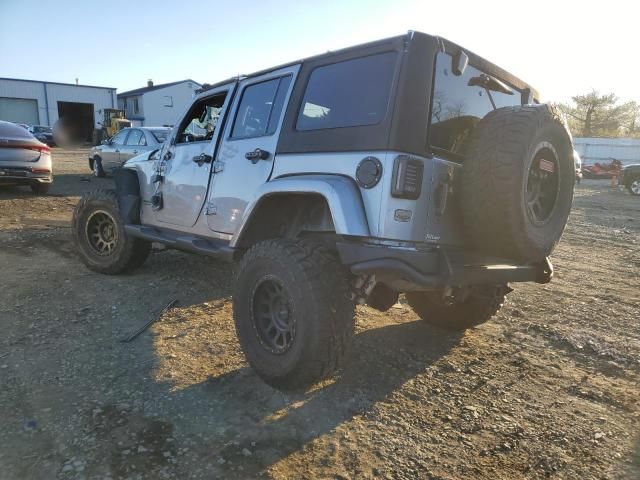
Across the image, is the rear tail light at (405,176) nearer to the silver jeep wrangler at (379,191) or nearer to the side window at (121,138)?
the silver jeep wrangler at (379,191)

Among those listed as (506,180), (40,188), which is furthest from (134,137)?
(506,180)

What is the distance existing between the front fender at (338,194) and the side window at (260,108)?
0.64 metres

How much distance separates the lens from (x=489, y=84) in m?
3.13

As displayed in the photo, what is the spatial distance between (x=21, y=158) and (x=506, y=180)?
32.8 ft

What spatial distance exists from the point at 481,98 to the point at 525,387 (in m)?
1.96

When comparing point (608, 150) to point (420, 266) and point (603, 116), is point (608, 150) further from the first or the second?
point (420, 266)

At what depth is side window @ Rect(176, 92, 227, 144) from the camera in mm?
4242

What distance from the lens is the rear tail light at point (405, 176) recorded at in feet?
8.21

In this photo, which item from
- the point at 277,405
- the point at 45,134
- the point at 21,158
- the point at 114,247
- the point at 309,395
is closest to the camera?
the point at 277,405

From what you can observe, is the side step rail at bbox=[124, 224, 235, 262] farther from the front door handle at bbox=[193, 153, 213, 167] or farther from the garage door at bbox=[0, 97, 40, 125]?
the garage door at bbox=[0, 97, 40, 125]

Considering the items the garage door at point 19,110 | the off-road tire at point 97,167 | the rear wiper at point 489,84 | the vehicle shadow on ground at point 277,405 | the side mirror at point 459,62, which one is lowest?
the vehicle shadow on ground at point 277,405

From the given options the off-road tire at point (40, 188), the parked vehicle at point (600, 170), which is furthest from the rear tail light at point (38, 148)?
the parked vehicle at point (600, 170)

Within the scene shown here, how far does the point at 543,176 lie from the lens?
9.66 feet

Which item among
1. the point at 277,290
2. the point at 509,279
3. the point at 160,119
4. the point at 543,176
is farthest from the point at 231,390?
the point at 160,119
